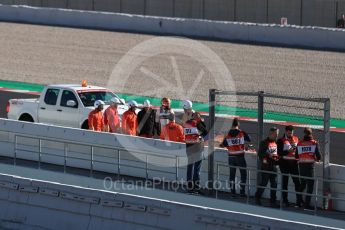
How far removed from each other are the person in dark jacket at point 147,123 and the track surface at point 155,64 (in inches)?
377

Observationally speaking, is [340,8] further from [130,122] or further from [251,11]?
[130,122]

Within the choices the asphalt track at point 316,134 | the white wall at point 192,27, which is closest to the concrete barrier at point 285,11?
the white wall at point 192,27

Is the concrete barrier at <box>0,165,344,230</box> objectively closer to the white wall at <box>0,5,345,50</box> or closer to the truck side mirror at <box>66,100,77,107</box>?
the truck side mirror at <box>66,100,77,107</box>

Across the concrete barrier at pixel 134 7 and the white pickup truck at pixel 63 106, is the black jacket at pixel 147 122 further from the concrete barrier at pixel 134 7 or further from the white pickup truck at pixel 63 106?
the concrete barrier at pixel 134 7

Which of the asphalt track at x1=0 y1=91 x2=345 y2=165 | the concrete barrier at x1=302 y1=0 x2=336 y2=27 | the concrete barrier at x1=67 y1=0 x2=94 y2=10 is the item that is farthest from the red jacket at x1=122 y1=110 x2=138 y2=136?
the concrete barrier at x1=67 y1=0 x2=94 y2=10

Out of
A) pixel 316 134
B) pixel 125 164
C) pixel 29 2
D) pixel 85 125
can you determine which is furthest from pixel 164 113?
pixel 29 2

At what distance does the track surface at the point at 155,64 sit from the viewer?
35.9m

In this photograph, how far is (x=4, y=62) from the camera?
42.1m

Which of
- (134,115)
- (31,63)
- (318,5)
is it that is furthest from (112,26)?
(134,115)

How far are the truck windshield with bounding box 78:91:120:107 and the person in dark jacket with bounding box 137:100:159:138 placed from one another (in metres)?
3.21

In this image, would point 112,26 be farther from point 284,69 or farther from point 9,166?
point 9,166

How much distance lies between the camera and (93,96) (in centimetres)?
2591

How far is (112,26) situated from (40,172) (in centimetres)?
2713

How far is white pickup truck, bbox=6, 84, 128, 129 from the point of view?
25391 millimetres
